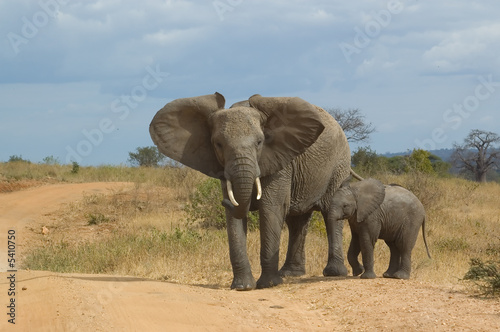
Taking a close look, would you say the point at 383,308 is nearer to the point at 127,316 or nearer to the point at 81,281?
the point at 127,316

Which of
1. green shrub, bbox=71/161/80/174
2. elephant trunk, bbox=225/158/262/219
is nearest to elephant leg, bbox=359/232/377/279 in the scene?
elephant trunk, bbox=225/158/262/219

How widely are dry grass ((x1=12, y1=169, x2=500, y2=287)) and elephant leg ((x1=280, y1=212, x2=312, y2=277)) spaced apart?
0.72ft

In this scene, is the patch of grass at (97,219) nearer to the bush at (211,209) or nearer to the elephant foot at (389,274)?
the bush at (211,209)

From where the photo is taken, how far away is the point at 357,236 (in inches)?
401

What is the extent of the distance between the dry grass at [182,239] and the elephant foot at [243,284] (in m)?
0.84

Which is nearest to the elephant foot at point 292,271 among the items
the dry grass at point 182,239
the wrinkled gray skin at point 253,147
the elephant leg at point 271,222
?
the dry grass at point 182,239

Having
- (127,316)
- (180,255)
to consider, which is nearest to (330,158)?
(180,255)

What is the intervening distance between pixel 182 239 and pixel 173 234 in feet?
3.28

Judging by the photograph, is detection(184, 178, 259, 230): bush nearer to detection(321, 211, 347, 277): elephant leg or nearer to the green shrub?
detection(321, 211, 347, 277): elephant leg

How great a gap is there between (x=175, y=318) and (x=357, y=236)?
3866 mm

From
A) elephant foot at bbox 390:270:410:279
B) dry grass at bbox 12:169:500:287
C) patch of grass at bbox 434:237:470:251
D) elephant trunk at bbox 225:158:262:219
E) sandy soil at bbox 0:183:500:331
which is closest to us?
sandy soil at bbox 0:183:500:331

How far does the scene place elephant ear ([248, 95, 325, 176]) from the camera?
30.5ft

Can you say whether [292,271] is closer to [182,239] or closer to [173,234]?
[182,239]

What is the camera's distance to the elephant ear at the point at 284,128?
9.28 m
